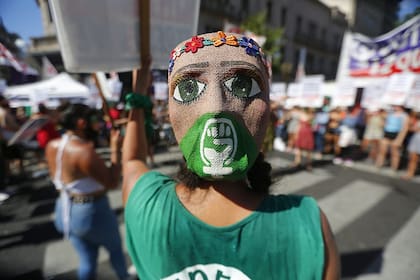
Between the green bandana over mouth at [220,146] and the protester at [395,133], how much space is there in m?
6.09

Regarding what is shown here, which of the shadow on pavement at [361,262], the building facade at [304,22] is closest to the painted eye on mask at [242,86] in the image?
the shadow on pavement at [361,262]

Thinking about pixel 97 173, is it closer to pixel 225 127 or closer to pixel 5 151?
pixel 225 127

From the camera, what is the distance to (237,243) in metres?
0.77

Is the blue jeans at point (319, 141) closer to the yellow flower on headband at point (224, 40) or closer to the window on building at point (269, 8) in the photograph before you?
the yellow flower on headband at point (224, 40)

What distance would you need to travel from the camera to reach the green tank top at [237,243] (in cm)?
75

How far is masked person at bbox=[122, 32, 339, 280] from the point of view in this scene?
27.8 inches

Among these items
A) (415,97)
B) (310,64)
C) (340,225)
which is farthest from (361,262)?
(310,64)

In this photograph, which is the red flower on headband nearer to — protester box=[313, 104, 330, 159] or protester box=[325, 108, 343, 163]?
protester box=[313, 104, 330, 159]

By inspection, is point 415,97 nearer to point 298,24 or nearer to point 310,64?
point 298,24

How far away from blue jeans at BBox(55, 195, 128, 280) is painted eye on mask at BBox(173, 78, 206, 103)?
61.4 inches

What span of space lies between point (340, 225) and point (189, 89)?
3364mm

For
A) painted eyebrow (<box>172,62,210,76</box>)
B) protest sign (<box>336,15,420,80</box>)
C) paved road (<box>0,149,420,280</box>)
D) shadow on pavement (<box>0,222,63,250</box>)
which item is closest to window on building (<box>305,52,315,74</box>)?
protest sign (<box>336,15,420,80</box>)

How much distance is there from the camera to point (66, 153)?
1.94 m

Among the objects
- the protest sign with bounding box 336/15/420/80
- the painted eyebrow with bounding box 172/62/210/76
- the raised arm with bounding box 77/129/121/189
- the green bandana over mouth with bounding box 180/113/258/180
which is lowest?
the raised arm with bounding box 77/129/121/189
